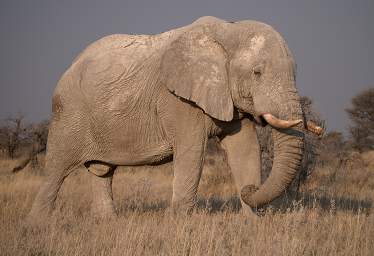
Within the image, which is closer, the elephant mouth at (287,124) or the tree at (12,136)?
the elephant mouth at (287,124)

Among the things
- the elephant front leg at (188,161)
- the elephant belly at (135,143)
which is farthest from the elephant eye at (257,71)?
the elephant belly at (135,143)

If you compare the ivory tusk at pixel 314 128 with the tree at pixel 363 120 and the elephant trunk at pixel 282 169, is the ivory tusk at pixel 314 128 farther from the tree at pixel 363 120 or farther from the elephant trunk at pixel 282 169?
the tree at pixel 363 120

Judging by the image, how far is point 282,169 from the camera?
572 cm

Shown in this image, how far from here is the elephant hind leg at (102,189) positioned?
24.3 ft

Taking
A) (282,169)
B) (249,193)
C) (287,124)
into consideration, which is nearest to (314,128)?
(287,124)

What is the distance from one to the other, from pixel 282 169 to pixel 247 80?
3.49ft

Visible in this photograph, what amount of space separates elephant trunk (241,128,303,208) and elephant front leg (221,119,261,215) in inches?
31.6

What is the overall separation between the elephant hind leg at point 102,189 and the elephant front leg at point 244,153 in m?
1.85

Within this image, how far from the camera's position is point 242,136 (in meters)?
6.66

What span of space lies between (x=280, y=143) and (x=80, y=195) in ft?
15.7

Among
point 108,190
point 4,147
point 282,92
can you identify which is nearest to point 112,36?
point 108,190

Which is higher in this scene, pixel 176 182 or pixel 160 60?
pixel 160 60

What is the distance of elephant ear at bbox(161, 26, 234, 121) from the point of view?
596 centimetres

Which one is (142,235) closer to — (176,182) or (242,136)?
(176,182)
